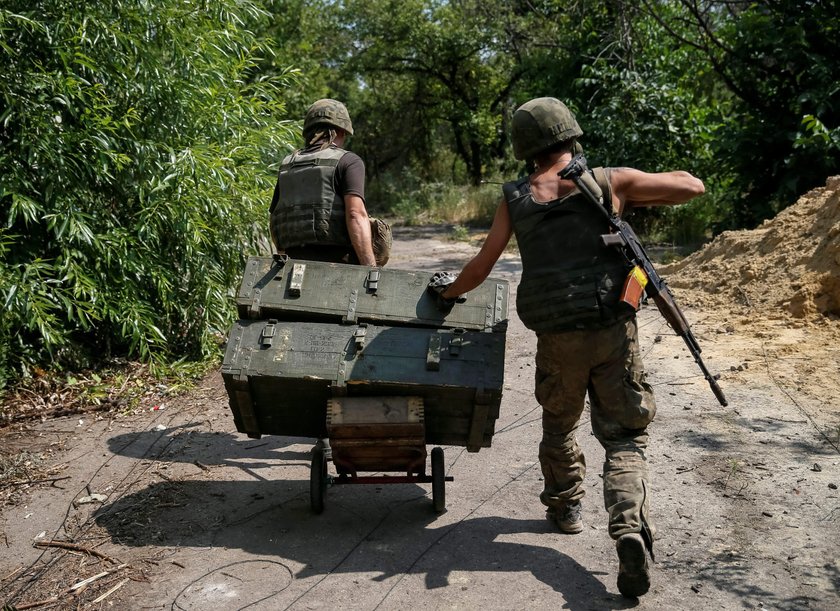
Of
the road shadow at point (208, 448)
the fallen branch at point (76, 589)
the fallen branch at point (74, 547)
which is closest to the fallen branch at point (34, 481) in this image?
the road shadow at point (208, 448)

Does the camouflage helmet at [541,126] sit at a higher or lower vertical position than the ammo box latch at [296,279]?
higher

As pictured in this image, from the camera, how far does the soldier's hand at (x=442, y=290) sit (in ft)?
13.5

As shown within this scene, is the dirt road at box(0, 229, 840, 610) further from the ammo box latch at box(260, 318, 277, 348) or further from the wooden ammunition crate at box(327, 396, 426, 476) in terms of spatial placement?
the ammo box latch at box(260, 318, 277, 348)

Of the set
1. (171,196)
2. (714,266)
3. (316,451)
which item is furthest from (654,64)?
(316,451)

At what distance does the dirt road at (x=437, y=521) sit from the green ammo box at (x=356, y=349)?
57 centimetres

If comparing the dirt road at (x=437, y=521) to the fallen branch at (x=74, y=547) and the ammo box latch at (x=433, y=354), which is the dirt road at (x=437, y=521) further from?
the ammo box latch at (x=433, y=354)

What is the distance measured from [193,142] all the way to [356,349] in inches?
162

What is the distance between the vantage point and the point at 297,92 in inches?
833

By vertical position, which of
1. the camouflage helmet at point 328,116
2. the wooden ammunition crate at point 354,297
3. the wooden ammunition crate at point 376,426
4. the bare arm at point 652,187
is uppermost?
the camouflage helmet at point 328,116

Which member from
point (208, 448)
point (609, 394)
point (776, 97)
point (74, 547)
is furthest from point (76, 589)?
point (776, 97)

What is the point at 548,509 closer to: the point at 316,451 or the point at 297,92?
the point at 316,451

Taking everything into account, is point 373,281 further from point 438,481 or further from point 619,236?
point 619,236

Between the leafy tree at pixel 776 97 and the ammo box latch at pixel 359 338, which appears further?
the leafy tree at pixel 776 97

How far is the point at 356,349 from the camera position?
4008mm
